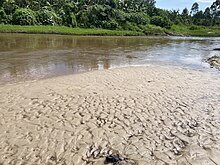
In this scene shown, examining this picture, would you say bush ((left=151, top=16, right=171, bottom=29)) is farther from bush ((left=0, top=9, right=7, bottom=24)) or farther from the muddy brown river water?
the muddy brown river water

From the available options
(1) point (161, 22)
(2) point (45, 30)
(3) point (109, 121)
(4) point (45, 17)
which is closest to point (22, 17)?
(4) point (45, 17)

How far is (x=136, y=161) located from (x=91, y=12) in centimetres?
6669

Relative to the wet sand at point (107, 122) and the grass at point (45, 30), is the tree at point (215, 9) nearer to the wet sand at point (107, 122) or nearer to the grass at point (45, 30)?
the grass at point (45, 30)

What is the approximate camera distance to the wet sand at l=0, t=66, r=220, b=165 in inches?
211

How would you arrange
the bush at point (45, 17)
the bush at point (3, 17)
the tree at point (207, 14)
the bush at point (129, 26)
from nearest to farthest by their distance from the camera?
the bush at point (3, 17), the bush at point (45, 17), the bush at point (129, 26), the tree at point (207, 14)

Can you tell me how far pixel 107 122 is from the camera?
6895 millimetres

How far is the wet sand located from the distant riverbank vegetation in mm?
44777

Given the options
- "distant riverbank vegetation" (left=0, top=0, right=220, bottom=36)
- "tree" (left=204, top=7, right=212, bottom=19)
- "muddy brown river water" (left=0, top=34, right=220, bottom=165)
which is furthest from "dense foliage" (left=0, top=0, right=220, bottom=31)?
"muddy brown river water" (left=0, top=34, right=220, bottom=165)

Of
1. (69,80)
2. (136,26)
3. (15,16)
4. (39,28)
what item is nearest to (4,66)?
(69,80)

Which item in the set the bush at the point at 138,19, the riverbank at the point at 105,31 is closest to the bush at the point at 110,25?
the riverbank at the point at 105,31

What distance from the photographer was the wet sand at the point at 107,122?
5371mm

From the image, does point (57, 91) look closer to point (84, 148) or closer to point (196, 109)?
point (84, 148)

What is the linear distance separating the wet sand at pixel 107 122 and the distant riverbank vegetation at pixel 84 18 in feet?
147

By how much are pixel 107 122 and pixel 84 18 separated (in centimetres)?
6279
